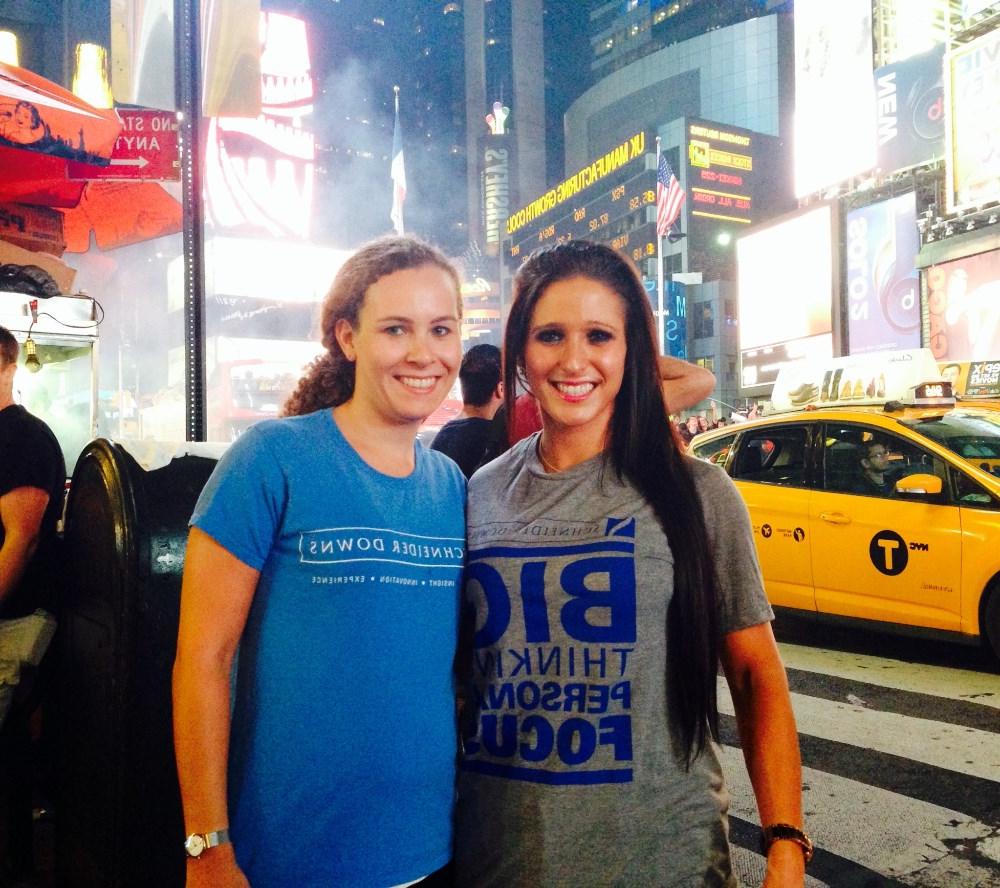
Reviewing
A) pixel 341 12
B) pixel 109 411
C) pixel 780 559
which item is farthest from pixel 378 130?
pixel 780 559

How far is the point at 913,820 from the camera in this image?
375 cm

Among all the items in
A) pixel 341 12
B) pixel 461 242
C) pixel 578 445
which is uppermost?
pixel 341 12

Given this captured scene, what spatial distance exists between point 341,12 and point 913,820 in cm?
15150

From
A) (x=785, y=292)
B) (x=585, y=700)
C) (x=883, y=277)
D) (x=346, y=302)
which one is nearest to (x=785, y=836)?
(x=585, y=700)

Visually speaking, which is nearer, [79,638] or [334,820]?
[334,820]

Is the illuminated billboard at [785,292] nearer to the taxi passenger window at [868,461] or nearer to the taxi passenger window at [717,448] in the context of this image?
the taxi passenger window at [717,448]

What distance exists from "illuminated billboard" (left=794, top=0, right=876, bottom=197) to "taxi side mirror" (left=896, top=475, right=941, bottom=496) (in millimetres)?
29718

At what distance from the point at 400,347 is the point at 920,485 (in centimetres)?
544

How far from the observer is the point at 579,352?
1.82 m

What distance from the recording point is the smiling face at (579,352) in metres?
1.82

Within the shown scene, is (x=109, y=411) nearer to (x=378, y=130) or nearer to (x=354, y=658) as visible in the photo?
(x=354, y=658)

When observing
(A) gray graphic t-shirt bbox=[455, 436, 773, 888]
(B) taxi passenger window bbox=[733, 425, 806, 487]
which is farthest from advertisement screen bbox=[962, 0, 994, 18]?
(A) gray graphic t-shirt bbox=[455, 436, 773, 888]

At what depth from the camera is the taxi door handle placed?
6715mm

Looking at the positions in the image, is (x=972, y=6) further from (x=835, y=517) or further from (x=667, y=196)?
(x=835, y=517)
